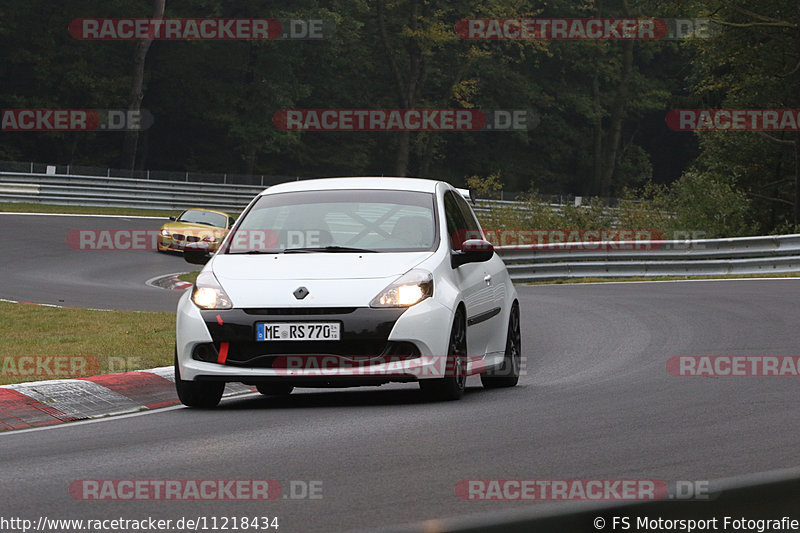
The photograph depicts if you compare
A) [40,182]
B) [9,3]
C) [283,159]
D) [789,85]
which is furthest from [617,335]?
[283,159]

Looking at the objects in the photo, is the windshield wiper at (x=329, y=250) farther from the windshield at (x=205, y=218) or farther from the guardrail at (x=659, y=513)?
the windshield at (x=205, y=218)

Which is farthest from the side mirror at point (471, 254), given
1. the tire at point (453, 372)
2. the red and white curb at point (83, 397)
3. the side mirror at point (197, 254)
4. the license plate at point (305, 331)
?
the red and white curb at point (83, 397)

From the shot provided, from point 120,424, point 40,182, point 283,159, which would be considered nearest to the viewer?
point 120,424

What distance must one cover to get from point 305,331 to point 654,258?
17878 millimetres

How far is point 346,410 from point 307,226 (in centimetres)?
161

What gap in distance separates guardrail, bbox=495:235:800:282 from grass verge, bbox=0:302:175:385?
11.0 metres

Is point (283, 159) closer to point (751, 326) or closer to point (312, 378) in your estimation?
point (751, 326)

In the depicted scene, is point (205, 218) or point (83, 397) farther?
point (205, 218)

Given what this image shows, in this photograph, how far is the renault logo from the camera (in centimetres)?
863

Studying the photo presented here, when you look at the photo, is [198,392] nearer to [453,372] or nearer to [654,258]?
A: [453,372]

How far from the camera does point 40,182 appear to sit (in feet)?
155

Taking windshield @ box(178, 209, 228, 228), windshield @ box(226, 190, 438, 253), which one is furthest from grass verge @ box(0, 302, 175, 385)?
windshield @ box(178, 209, 228, 228)

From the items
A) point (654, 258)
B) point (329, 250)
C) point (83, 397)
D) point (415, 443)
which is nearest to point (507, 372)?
point (329, 250)

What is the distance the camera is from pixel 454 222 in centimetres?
1023
